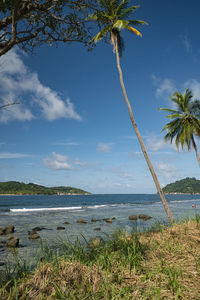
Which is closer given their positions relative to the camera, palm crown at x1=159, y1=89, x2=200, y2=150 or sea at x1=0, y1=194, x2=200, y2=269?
sea at x1=0, y1=194, x2=200, y2=269

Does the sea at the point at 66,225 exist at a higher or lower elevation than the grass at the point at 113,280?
lower

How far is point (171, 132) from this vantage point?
21.6 metres

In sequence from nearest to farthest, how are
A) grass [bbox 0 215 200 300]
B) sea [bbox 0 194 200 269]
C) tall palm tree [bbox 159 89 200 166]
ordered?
grass [bbox 0 215 200 300]
sea [bbox 0 194 200 269]
tall palm tree [bbox 159 89 200 166]

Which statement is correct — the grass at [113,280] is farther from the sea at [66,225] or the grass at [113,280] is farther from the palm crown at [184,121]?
the palm crown at [184,121]

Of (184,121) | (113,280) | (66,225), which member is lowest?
(66,225)

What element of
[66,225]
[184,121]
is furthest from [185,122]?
[66,225]

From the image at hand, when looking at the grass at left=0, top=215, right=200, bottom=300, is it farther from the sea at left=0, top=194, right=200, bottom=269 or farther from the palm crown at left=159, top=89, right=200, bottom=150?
the palm crown at left=159, top=89, right=200, bottom=150

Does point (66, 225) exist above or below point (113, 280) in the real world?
below

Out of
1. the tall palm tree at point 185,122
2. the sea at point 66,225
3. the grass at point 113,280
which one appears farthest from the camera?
the tall palm tree at point 185,122

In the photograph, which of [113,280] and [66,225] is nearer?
[113,280]

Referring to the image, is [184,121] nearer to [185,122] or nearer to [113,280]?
[185,122]

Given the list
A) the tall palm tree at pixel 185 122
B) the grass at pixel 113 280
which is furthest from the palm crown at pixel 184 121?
the grass at pixel 113 280

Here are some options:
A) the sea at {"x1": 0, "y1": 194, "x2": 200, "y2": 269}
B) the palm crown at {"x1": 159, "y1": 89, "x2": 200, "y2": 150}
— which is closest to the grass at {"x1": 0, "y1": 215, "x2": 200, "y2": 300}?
the sea at {"x1": 0, "y1": 194, "x2": 200, "y2": 269}

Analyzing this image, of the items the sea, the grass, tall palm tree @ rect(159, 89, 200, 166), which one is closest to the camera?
the grass
